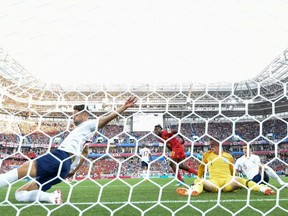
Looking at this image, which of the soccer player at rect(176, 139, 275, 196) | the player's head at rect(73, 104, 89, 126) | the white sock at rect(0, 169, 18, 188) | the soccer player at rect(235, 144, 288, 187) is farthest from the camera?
the soccer player at rect(235, 144, 288, 187)

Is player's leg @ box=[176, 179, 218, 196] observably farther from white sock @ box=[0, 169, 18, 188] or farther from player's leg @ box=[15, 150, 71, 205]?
white sock @ box=[0, 169, 18, 188]

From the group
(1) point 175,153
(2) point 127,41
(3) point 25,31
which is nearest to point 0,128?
(3) point 25,31

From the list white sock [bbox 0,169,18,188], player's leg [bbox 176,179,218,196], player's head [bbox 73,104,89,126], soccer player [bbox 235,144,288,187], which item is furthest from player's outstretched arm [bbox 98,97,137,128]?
soccer player [bbox 235,144,288,187]

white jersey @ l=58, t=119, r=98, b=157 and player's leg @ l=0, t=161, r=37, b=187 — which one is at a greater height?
white jersey @ l=58, t=119, r=98, b=157

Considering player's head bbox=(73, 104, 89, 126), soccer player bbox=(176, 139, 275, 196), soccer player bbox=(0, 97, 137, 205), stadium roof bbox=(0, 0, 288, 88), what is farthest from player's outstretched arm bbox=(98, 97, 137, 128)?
soccer player bbox=(176, 139, 275, 196)

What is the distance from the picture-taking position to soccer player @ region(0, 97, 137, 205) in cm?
225

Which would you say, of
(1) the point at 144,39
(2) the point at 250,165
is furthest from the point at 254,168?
(1) the point at 144,39

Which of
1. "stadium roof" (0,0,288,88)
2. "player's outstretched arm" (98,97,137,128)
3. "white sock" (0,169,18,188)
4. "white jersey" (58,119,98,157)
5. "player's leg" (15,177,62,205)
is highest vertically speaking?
"stadium roof" (0,0,288,88)

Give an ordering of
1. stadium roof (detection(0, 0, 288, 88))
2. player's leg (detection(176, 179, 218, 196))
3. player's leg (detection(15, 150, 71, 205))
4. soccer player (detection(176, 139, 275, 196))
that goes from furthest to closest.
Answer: soccer player (detection(176, 139, 275, 196)) < player's leg (detection(176, 179, 218, 196)) < stadium roof (detection(0, 0, 288, 88)) < player's leg (detection(15, 150, 71, 205))

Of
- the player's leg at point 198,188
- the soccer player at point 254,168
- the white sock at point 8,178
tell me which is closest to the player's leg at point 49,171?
the white sock at point 8,178

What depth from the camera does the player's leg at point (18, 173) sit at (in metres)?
2.18

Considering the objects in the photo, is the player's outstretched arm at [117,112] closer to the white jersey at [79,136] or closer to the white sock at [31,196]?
the white jersey at [79,136]

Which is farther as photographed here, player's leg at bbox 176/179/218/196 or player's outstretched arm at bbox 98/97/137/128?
player's leg at bbox 176/179/218/196

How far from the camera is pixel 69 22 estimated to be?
3230mm
